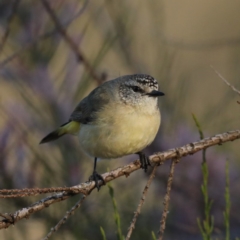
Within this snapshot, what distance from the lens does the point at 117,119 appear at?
10.2 ft

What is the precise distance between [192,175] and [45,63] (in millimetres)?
1169

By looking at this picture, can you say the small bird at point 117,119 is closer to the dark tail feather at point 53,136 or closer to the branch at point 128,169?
the dark tail feather at point 53,136

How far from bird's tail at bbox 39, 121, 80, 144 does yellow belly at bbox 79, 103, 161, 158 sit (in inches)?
7.6

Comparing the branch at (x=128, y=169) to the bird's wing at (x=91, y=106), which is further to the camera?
the bird's wing at (x=91, y=106)

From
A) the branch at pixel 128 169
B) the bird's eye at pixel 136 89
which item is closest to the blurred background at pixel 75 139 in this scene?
the bird's eye at pixel 136 89

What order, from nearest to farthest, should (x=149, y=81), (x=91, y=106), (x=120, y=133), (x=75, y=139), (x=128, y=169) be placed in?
(x=128, y=169) < (x=120, y=133) < (x=149, y=81) < (x=91, y=106) < (x=75, y=139)

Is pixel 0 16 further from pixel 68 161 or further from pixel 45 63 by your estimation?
pixel 68 161

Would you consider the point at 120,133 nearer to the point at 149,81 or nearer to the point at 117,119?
the point at 117,119

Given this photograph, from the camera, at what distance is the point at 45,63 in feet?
10.9

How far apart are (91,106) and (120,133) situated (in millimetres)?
493

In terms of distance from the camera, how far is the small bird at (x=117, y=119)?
3008 millimetres

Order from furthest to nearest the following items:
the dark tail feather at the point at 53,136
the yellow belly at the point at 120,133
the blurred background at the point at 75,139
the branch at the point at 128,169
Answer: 1. the dark tail feather at the point at 53,136
2. the blurred background at the point at 75,139
3. the yellow belly at the point at 120,133
4. the branch at the point at 128,169

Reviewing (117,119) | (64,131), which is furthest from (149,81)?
(64,131)

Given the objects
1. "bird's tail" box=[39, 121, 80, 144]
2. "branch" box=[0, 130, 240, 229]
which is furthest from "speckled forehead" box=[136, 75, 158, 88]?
"branch" box=[0, 130, 240, 229]
